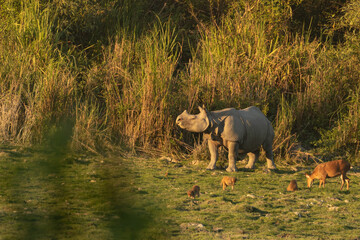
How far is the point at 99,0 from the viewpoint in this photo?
34.9 ft

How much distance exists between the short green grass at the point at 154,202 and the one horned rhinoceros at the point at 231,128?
321 mm

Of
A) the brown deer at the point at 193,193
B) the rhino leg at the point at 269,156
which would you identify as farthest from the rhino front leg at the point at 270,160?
the brown deer at the point at 193,193

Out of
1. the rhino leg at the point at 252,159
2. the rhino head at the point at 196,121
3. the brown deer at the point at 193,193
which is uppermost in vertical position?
the rhino head at the point at 196,121

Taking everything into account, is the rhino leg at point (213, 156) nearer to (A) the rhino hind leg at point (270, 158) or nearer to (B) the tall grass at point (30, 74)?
(A) the rhino hind leg at point (270, 158)

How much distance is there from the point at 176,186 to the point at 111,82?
163 inches

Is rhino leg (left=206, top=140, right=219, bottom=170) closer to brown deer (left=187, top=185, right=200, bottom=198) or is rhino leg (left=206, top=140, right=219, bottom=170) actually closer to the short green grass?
the short green grass

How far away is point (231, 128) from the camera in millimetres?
6301

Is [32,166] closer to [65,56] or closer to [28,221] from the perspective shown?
[28,221]

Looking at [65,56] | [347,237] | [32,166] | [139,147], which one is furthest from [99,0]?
[32,166]

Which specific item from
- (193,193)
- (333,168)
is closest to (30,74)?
(193,193)

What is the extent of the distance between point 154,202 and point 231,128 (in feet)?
18.5

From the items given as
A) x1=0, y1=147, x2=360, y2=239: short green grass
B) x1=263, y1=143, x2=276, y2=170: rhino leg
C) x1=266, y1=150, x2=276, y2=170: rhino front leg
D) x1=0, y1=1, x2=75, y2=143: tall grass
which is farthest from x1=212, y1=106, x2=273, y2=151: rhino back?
x1=0, y1=1, x2=75, y2=143: tall grass

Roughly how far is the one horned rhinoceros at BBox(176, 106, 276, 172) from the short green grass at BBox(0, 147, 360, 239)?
1.05 ft

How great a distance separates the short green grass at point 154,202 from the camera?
2.18ft
